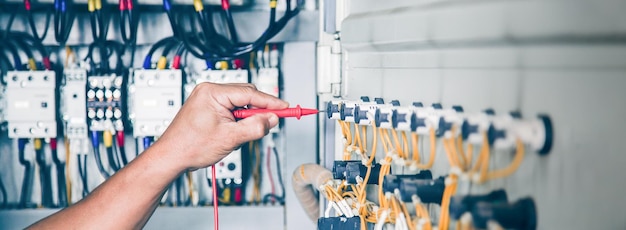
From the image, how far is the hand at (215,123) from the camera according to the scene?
3.97ft

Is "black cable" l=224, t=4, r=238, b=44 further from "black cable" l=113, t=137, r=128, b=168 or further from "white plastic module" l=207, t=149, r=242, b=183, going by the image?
"black cable" l=113, t=137, r=128, b=168

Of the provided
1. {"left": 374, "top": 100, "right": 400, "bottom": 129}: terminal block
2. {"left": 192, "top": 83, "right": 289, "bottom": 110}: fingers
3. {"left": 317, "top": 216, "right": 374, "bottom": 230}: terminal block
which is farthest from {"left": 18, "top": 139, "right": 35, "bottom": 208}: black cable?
{"left": 374, "top": 100, "right": 400, "bottom": 129}: terminal block

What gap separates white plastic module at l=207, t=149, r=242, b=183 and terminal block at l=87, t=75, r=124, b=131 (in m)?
0.32

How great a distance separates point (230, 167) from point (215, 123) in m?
0.58

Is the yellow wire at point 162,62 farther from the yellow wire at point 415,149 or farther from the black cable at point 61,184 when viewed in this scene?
the yellow wire at point 415,149

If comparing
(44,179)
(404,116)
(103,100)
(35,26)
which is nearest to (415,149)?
(404,116)

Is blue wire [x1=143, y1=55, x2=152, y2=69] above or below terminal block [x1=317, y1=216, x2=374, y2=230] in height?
above

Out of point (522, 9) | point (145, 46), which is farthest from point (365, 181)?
point (145, 46)

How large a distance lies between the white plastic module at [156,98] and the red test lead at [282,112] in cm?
54

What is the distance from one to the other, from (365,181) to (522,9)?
0.51 m

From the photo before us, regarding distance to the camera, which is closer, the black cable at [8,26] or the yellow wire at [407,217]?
the yellow wire at [407,217]

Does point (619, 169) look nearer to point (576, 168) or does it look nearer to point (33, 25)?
point (576, 168)

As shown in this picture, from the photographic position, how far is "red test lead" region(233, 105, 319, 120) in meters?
1.22

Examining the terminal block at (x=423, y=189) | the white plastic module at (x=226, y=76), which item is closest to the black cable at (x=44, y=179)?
the white plastic module at (x=226, y=76)
